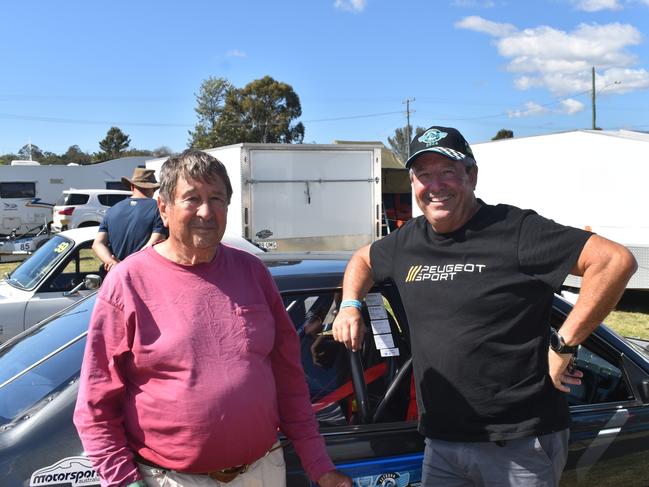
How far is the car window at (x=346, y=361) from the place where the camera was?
243 centimetres

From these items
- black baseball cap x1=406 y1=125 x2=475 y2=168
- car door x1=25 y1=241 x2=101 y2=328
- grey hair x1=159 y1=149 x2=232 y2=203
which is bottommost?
car door x1=25 y1=241 x2=101 y2=328

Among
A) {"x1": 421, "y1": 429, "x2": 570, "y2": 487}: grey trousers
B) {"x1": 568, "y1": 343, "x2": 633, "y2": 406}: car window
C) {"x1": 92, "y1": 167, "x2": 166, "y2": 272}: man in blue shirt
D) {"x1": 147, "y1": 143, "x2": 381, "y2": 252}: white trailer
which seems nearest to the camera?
{"x1": 421, "y1": 429, "x2": 570, "y2": 487}: grey trousers

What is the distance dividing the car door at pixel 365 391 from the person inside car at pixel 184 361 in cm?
47

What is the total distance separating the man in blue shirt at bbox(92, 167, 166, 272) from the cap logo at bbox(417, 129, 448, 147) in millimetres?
2993

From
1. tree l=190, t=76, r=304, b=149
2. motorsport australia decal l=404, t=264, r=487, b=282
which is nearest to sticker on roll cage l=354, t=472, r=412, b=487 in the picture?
motorsport australia decal l=404, t=264, r=487, b=282

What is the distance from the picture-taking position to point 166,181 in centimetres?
176

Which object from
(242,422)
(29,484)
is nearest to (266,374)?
(242,422)

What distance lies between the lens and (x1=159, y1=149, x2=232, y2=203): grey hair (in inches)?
67.9

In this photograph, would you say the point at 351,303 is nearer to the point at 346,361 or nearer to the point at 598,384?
the point at 346,361

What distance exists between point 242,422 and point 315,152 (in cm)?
1092

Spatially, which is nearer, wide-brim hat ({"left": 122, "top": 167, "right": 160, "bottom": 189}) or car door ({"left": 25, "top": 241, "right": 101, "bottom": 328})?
car door ({"left": 25, "top": 241, "right": 101, "bottom": 328})

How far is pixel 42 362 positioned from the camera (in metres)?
2.28

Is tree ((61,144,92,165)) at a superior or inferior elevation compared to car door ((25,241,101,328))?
superior

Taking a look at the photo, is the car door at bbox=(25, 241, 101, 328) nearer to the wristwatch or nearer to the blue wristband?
the blue wristband
